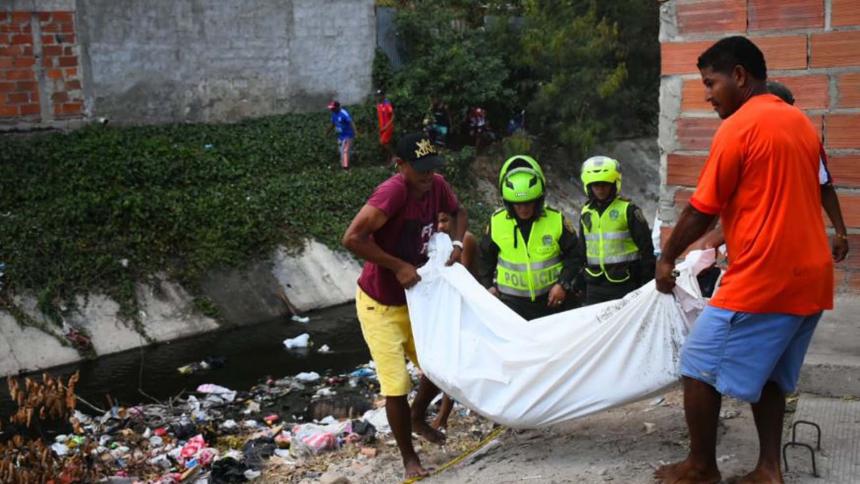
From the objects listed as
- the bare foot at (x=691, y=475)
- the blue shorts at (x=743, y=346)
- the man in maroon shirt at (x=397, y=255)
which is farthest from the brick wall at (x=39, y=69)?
the blue shorts at (x=743, y=346)

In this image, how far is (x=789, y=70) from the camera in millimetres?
4934

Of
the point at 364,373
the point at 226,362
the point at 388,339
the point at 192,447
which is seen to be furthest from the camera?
the point at 226,362

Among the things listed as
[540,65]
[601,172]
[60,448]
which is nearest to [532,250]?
[601,172]

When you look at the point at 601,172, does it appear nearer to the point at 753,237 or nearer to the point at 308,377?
the point at 753,237

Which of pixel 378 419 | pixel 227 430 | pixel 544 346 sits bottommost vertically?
pixel 227 430

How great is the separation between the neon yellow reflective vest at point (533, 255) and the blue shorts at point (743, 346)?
1780mm

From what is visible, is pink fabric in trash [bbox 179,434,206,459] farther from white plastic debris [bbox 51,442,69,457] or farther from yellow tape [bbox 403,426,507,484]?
yellow tape [bbox 403,426,507,484]

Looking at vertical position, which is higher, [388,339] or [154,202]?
[388,339]

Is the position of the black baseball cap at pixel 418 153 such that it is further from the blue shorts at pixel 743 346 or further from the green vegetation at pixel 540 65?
the green vegetation at pixel 540 65

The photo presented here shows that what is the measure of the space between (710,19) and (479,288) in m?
2.03

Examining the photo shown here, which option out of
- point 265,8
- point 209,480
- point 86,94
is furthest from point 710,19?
point 265,8

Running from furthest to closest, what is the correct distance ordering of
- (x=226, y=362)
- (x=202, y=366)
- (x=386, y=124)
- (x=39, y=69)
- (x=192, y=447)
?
(x=386, y=124) < (x=39, y=69) < (x=226, y=362) < (x=202, y=366) < (x=192, y=447)

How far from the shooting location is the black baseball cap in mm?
4469

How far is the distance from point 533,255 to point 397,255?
897mm
